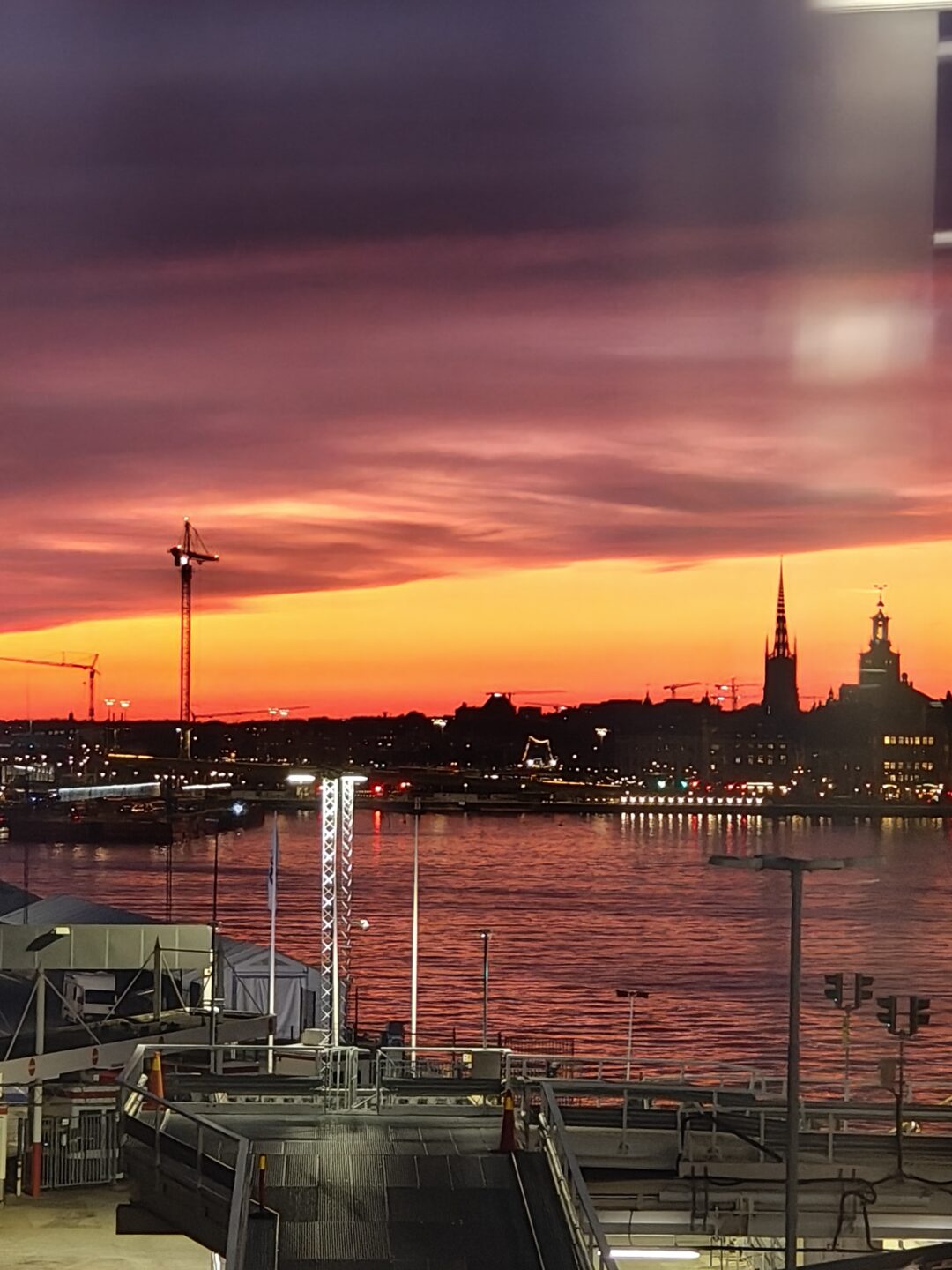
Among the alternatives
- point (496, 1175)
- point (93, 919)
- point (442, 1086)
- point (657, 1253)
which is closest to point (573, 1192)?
point (496, 1175)

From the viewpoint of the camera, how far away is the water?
77.6ft

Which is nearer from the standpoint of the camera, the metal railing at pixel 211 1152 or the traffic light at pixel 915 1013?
the metal railing at pixel 211 1152

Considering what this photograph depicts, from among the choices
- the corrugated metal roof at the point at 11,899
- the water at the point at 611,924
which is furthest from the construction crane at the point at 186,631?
the corrugated metal roof at the point at 11,899

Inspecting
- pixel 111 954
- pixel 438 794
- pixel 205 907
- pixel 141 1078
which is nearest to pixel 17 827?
pixel 438 794

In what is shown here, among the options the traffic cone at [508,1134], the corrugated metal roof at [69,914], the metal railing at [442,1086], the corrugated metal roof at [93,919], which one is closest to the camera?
the traffic cone at [508,1134]

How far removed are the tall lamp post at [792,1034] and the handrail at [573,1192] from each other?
0.48m

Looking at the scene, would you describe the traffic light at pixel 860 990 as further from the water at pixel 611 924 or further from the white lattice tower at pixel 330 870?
the white lattice tower at pixel 330 870

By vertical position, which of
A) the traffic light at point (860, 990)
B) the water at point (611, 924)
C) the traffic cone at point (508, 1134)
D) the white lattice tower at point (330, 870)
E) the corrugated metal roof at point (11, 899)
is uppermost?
the white lattice tower at point (330, 870)

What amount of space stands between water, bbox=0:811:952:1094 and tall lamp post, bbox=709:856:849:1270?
0.33 meters

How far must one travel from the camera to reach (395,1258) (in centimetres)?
465

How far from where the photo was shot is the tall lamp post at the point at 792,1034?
4816 millimetres

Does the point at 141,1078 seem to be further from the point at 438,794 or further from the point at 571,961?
the point at 438,794

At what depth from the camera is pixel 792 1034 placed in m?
5.17

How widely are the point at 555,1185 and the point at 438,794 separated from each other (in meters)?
69.5
